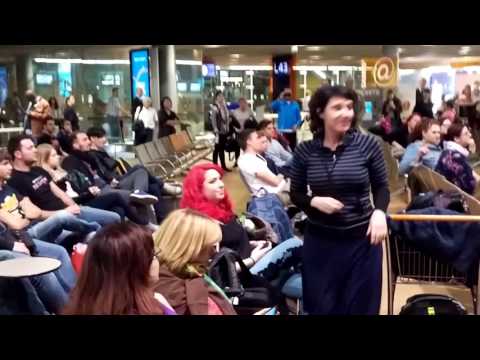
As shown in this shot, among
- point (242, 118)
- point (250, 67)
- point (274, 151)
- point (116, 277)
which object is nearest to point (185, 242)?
point (116, 277)

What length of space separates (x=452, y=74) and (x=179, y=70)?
10421 millimetres

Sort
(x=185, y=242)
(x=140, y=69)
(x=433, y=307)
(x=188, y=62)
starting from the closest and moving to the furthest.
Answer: (x=185, y=242), (x=433, y=307), (x=140, y=69), (x=188, y=62)

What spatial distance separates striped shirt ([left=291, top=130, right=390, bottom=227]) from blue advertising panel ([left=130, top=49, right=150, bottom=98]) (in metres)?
12.3

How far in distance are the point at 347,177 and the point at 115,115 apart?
13004mm

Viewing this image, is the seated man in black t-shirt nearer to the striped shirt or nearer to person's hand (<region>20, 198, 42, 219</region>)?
person's hand (<region>20, 198, 42, 219</region>)

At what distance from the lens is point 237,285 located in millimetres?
2898

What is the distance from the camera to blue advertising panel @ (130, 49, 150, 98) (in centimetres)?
1447

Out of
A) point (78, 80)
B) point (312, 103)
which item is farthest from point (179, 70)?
point (312, 103)

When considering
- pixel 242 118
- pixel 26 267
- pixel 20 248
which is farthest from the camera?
pixel 242 118

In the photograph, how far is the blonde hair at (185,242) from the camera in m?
2.41

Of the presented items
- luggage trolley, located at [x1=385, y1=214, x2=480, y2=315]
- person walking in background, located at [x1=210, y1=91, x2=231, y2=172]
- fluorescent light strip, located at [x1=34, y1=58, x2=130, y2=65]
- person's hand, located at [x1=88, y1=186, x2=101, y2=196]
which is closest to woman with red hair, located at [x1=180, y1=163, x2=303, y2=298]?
luggage trolley, located at [x1=385, y1=214, x2=480, y2=315]

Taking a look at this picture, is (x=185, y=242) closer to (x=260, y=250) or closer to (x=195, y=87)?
(x=260, y=250)

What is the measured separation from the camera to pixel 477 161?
1202 centimetres
